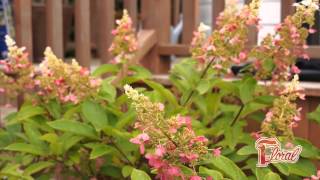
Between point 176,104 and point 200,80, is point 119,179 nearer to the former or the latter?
point 176,104

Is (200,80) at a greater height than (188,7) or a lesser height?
lesser

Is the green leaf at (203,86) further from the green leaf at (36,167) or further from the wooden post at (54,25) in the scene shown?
the wooden post at (54,25)

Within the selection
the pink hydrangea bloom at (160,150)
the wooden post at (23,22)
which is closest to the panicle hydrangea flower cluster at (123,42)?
the wooden post at (23,22)

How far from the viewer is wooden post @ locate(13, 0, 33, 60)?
2512 millimetres

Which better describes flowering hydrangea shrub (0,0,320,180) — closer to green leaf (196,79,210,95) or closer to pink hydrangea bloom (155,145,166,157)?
green leaf (196,79,210,95)

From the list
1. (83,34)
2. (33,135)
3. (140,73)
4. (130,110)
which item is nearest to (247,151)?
(130,110)

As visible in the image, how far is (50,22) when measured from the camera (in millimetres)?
2617

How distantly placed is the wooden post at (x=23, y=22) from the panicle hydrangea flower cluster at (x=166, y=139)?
1326mm

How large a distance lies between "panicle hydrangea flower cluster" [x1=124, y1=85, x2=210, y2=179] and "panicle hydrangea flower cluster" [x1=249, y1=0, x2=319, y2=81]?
805 millimetres

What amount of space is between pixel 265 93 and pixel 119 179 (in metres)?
0.67

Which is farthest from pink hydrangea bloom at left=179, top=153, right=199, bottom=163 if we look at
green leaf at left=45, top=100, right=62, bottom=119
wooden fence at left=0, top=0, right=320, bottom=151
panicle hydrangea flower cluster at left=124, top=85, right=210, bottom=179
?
wooden fence at left=0, top=0, right=320, bottom=151

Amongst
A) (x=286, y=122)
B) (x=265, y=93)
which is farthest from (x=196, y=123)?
(x=286, y=122)

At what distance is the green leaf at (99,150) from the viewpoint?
1936 millimetres

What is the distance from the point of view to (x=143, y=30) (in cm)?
310
